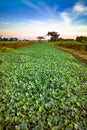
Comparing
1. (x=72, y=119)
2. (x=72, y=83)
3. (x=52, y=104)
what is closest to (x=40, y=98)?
(x=52, y=104)

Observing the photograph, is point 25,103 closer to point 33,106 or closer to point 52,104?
point 33,106

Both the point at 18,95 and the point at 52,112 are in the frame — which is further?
the point at 18,95

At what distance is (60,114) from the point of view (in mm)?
4484

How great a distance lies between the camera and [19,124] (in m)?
3.78

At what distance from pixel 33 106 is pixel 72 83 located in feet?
10.5

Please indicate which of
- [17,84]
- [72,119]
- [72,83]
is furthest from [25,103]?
[72,83]

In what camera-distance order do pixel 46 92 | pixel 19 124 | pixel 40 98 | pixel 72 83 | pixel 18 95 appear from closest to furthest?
pixel 19 124
pixel 40 98
pixel 18 95
pixel 46 92
pixel 72 83

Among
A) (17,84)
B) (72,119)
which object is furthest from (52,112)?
(17,84)

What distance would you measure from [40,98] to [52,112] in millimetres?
876

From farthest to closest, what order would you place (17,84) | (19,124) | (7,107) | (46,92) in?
(17,84) < (46,92) < (7,107) < (19,124)

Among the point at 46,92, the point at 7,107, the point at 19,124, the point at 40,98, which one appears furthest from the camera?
the point at 46,92

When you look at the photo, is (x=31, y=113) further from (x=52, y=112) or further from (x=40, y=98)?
(x=40, y=98)

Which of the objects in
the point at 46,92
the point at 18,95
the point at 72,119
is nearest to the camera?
the point at 72,119

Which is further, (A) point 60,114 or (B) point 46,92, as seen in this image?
(B) point 46,92
